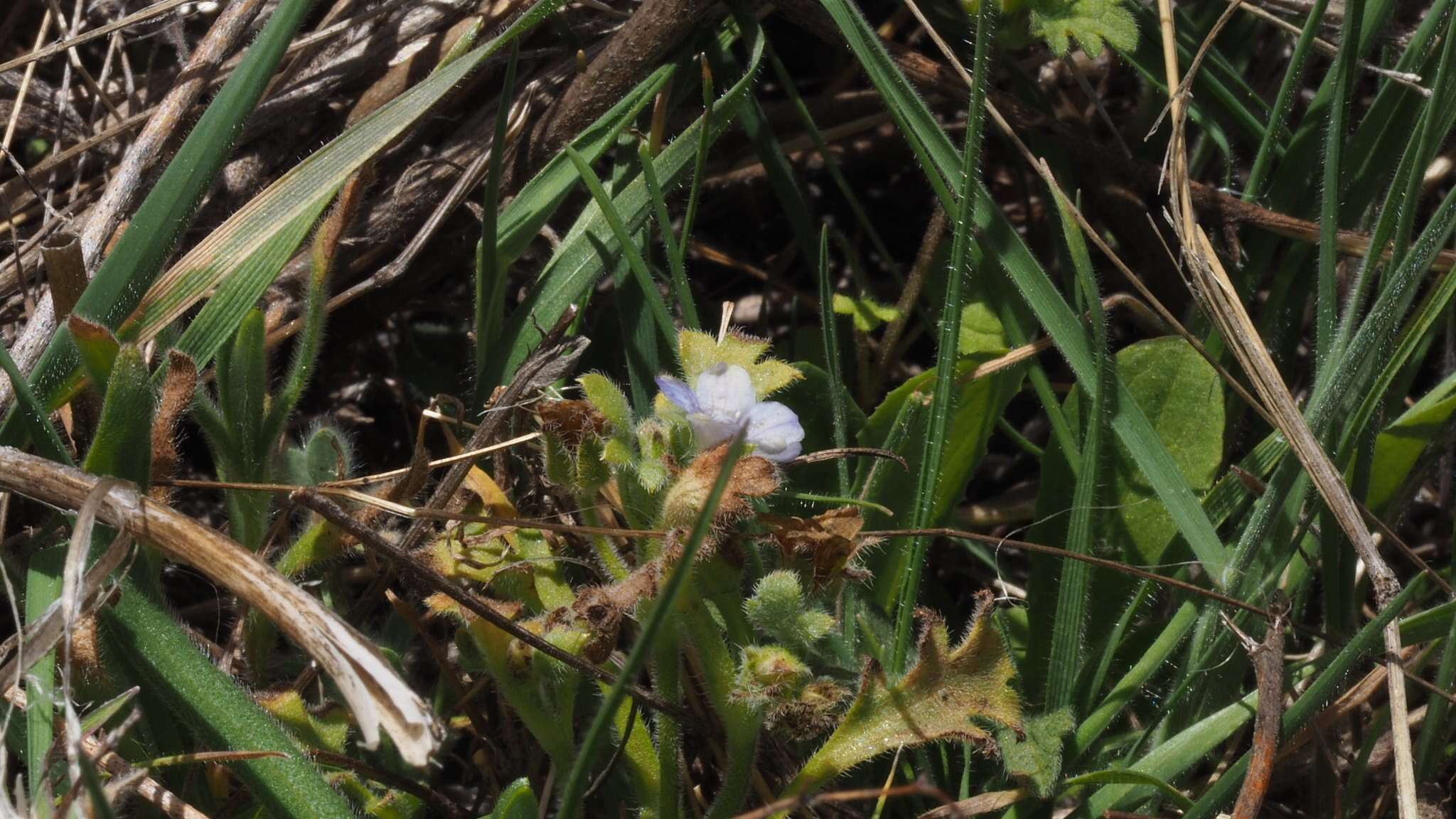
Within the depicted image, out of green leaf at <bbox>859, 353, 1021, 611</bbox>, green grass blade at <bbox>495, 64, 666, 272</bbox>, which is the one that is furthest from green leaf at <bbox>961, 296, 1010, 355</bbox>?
green grass blade at <bbox>495, 64, 666, 272</bbox>

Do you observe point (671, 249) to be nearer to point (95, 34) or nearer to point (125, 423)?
point (125, 423)

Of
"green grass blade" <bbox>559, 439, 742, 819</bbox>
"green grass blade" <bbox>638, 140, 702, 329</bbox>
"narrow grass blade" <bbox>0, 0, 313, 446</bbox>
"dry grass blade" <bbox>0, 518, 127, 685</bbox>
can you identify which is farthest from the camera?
"green grass blade" <bbox>638, 140, 702, 329</bbox>

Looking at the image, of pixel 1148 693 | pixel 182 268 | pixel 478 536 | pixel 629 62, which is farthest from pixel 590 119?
pixel 1148 693

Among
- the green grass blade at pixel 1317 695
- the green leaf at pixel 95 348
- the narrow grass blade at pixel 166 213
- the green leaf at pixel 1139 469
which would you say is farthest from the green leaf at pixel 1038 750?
the narrow grass blade at pixel 166 213

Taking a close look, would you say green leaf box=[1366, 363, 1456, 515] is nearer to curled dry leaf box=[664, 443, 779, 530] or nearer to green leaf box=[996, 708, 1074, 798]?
green leaf box=[996, 708, 1074, 798]

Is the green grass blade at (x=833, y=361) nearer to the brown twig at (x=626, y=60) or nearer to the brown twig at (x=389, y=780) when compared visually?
the brown twig at (x=626, y=60)

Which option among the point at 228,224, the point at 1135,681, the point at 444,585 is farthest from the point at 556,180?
the point at 1135,681
